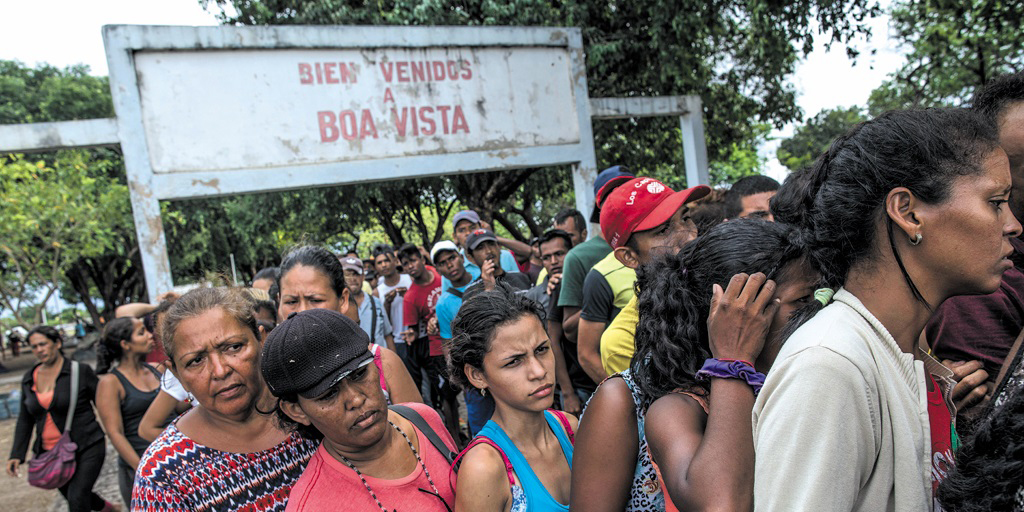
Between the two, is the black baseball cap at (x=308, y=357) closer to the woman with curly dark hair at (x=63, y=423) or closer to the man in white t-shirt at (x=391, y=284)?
the woman with curly dark hair at (x=63, y=423)

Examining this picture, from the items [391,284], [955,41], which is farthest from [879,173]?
[955,41]

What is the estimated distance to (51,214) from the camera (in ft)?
60.9

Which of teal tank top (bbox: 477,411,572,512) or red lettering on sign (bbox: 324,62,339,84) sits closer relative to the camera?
teal tank top (bbox: 477,411,572,512)

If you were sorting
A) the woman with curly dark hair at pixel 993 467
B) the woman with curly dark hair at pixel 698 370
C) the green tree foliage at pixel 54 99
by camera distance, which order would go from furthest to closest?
the green tree foliage at pixel 54 99, the woman with curly dark hair at pixel 698 370, the woman with curly dark hair at pixel 993 467

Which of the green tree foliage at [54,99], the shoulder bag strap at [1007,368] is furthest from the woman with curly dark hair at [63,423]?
the green tree foliage at [54,99]

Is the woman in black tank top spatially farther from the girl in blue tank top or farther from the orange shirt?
the girl in blue tank top

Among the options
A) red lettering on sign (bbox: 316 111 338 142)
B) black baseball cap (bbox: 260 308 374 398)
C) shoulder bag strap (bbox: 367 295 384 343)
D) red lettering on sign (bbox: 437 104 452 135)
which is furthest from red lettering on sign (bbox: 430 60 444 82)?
black baseball cap (bbox: 260 308 374 398)

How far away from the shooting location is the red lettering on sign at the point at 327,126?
6.73m

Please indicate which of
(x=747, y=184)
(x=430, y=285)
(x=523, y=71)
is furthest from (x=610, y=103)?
(x=747, y=184)

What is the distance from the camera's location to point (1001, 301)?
180 centimetres

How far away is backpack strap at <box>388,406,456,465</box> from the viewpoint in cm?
213

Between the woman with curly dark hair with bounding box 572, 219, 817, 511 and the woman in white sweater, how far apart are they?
13 centimetres

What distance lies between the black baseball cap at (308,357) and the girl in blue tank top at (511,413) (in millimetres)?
443

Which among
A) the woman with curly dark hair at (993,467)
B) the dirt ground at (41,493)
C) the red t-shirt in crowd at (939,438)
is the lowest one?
the dirt ground at (41,493)
